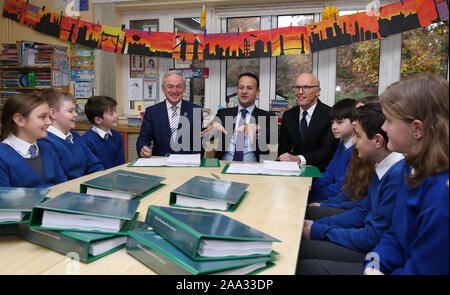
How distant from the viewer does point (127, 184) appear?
1511 mm

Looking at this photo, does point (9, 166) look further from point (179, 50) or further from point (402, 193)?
point (179, 50)

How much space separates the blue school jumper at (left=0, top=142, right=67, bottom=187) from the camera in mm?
1636

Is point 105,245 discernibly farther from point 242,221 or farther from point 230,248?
point 242,221

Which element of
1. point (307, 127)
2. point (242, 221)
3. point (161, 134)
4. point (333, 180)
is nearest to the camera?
point (242, 221)

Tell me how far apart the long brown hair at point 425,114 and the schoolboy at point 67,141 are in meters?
1.83

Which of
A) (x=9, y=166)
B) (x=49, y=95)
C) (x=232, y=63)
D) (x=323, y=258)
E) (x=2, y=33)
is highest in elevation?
(x=2, y=33)

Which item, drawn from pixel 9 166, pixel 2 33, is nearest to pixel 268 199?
pixel 9 166

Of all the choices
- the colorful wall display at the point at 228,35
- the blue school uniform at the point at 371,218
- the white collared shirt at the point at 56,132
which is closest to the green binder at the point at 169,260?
the blue school uniform at the point at 371,218

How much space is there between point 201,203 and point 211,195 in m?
0.05

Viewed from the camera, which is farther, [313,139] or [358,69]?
[358,69]

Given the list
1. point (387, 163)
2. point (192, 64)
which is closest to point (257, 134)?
point (387, 163)

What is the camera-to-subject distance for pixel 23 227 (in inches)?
40.1

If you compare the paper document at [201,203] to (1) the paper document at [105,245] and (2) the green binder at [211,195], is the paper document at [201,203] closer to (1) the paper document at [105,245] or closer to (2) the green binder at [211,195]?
(2) the green binder at [211,195]
